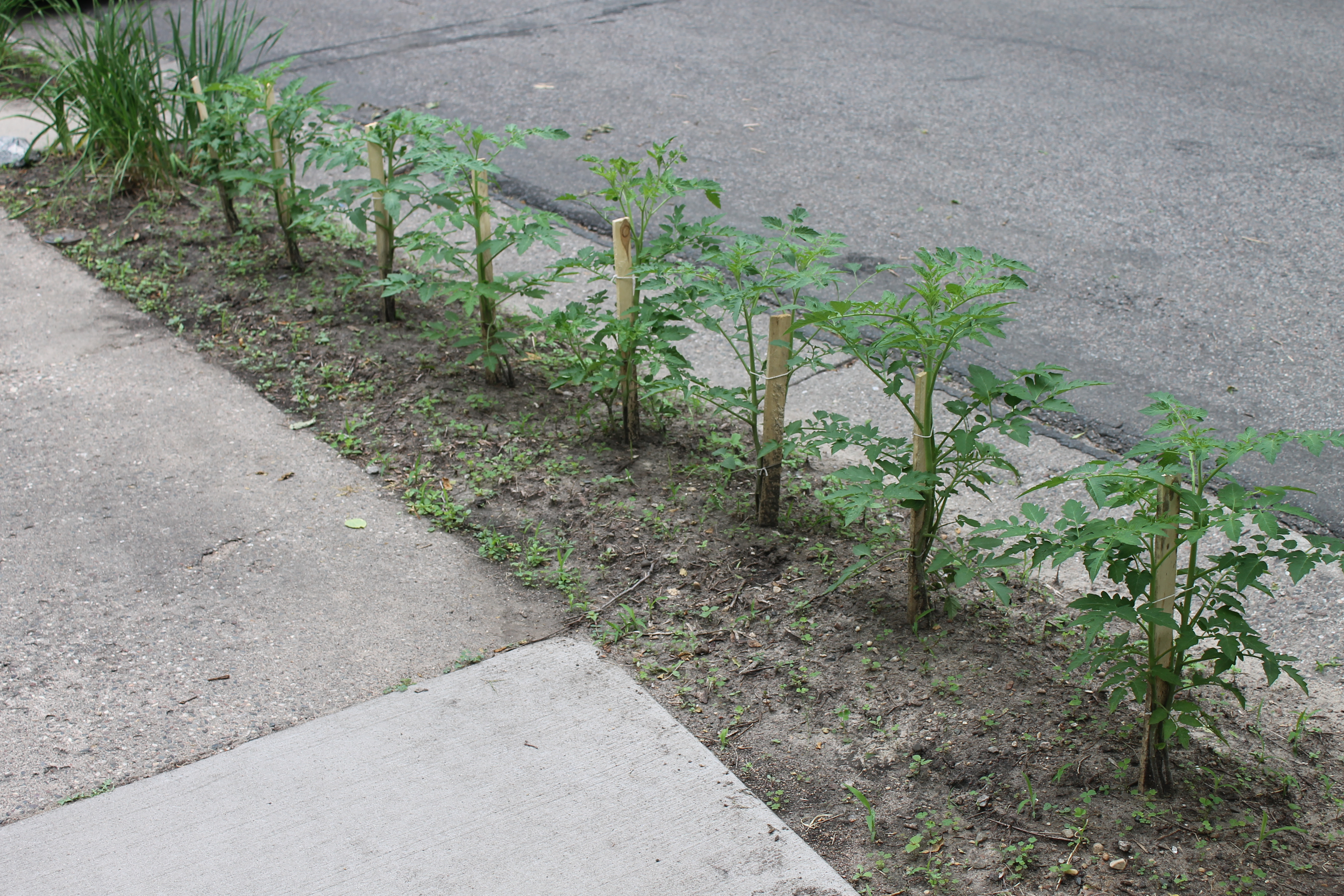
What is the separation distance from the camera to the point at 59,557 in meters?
3.17

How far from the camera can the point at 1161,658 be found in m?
2.26

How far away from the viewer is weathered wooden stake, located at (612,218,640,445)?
3.32 meters

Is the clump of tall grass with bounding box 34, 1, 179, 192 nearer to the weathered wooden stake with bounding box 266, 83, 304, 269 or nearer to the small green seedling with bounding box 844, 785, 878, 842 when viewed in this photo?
the weathered wooden stake with bounding box 266, 83, 304, 269

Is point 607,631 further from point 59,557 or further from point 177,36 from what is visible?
point 177,36

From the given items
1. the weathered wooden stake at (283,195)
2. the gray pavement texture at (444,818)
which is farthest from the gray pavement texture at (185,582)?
the weathered wooden stake at (283,195)

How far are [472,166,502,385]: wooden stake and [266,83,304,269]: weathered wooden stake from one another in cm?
97

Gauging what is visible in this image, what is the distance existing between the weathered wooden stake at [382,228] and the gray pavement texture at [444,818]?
201cm

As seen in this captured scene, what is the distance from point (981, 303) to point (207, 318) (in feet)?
10.5

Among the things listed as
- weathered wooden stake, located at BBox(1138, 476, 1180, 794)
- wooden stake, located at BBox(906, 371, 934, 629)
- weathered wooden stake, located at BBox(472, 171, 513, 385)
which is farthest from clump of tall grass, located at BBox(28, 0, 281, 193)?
weathered wooden stake, located at BBox(1138, 476, 1180, 794)

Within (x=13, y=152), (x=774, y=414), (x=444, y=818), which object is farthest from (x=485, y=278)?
(x=13, y=152)

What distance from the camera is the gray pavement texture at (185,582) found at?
A: 260 cm

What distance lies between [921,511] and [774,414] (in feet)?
1.82

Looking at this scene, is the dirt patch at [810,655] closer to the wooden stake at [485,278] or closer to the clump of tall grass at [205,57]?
the wooden stake at [485,278]

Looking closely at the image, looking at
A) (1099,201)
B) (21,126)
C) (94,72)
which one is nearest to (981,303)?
(1099,201)
